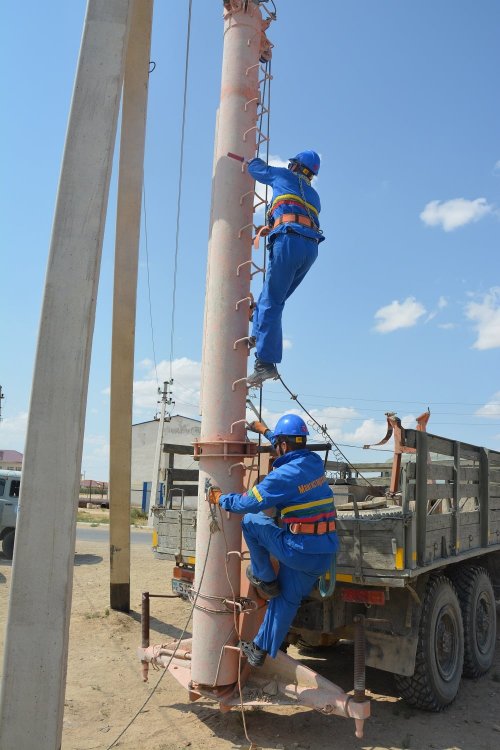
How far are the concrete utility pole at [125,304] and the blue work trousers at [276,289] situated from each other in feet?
10.2

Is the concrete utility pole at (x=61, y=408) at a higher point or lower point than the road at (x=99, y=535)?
higher

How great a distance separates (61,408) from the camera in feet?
11.7

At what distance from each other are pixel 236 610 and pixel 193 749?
3.33 ft

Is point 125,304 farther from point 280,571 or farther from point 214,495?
point 280,571

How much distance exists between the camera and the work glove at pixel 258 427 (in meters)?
5.28

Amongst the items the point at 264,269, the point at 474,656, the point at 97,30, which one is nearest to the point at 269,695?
the point at 474,656

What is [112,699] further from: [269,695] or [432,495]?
[432,495]

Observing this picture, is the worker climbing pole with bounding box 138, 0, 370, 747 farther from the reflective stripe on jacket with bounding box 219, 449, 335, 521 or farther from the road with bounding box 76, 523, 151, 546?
the road with bounding box 76, 523, 151, 546

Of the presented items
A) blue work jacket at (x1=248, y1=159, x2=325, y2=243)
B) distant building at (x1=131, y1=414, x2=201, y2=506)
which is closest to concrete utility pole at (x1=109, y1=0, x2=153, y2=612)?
blue work jacket at (x1=248, y1=159, x2=325, y2=243)

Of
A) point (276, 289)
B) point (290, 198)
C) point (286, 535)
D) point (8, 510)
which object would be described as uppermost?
point (290, 198)

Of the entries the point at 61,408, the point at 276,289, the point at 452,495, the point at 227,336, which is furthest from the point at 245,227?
the point at 452,495

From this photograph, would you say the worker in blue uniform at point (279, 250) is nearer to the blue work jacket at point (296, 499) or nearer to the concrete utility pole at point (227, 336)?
the concrete utility pole at point (227, 336)

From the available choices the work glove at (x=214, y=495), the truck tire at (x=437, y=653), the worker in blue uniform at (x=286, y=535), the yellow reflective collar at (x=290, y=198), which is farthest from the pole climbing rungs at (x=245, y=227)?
the truck tire at (x=437, y=653)

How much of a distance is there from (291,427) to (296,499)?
23.9 inches
